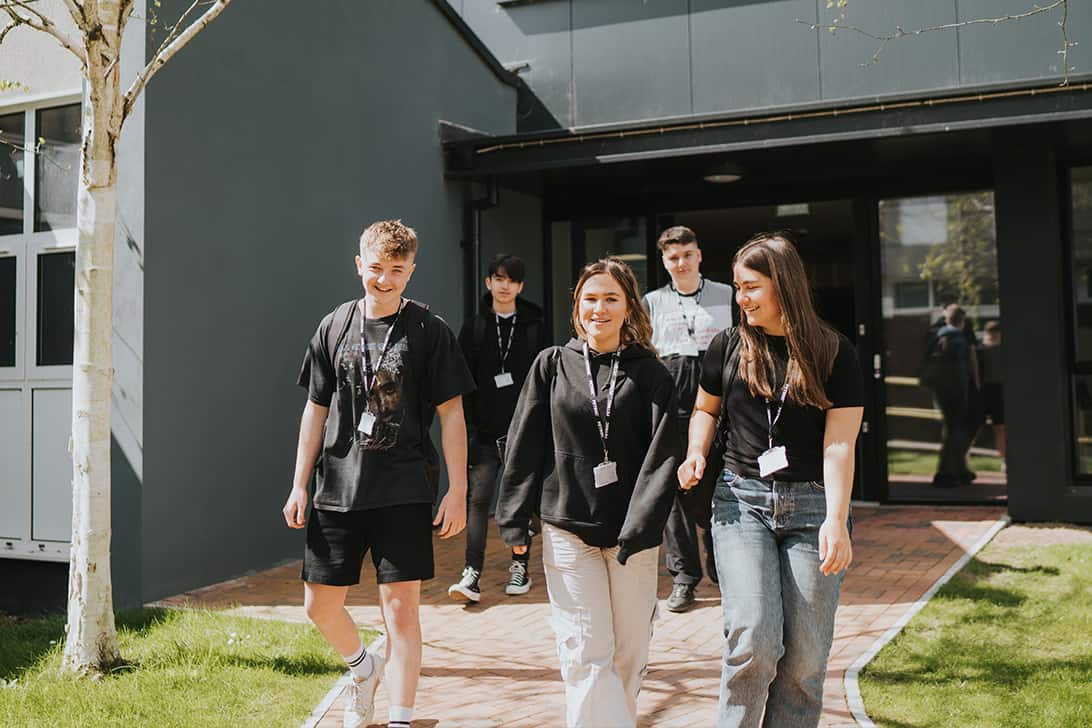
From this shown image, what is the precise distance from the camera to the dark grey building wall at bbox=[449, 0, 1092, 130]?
845 cm

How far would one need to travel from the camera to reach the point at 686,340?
5930mm

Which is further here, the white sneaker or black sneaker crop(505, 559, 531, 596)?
black sneaker crop(505, 559, 531, 596)

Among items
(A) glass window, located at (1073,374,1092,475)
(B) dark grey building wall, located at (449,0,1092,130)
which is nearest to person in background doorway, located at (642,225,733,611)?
(B) dark grey building wall, located at (449,0,1092,130)

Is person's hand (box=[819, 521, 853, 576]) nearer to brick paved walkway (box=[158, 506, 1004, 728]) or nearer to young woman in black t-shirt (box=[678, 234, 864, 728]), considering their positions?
young woman in black t-shirt (box=[678, 234, 864, 728])


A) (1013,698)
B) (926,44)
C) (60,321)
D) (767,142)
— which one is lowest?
(1013,698)

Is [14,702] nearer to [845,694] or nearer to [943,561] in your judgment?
[845,694]

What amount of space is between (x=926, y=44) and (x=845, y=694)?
625cm

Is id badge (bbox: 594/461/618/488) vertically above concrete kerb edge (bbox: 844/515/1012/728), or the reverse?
id badge (bbox: 594/461/618/488)

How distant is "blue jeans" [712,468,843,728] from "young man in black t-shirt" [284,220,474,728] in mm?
1141

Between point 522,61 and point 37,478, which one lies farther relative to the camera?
point 522,61

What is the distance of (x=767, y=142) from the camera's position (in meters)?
7.84

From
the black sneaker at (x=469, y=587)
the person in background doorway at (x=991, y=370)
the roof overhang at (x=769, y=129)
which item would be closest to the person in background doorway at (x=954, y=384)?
the person in background doorway at (x=991, y=370)

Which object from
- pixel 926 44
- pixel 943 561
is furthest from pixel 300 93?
pixel 943 561

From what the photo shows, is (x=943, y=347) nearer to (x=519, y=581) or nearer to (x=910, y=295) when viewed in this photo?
(x=910, y=295)
